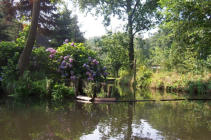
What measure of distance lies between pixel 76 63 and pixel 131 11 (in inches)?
542

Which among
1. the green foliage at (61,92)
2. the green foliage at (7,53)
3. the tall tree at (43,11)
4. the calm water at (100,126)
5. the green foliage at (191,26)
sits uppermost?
the tall tree at (43,11)

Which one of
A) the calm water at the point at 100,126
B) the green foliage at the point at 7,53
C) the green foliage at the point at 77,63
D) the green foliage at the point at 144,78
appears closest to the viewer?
the calm water at the point at 100,126

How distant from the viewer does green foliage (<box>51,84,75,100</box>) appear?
8490 mm

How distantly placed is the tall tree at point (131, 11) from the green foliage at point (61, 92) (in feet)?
46.2

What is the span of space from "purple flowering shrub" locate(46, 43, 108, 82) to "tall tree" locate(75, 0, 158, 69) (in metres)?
11.9

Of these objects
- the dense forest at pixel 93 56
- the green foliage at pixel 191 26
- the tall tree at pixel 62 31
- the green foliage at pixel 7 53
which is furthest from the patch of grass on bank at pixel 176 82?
the tall tree at pixel 62 31

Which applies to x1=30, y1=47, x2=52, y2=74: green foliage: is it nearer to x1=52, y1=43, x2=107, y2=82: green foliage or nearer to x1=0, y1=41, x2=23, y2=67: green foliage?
x1=52, y1=43, x2=107, y2=82: green foliage

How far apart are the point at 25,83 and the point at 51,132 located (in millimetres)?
5390

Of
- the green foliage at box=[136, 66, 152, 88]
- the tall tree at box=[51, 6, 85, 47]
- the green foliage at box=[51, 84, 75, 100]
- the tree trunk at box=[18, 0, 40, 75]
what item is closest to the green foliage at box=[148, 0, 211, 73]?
the green foliage at box=[136, 66, 152, 88]

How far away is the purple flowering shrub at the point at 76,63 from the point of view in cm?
1001

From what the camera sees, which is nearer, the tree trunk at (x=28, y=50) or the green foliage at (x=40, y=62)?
the tree trunk at (x=28, y=50)

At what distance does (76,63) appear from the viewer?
10367 millimetres

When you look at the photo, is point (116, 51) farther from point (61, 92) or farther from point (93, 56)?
point (61, 92)

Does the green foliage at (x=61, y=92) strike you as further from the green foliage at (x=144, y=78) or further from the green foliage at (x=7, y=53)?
the green foliage at (x=144, y=78)
